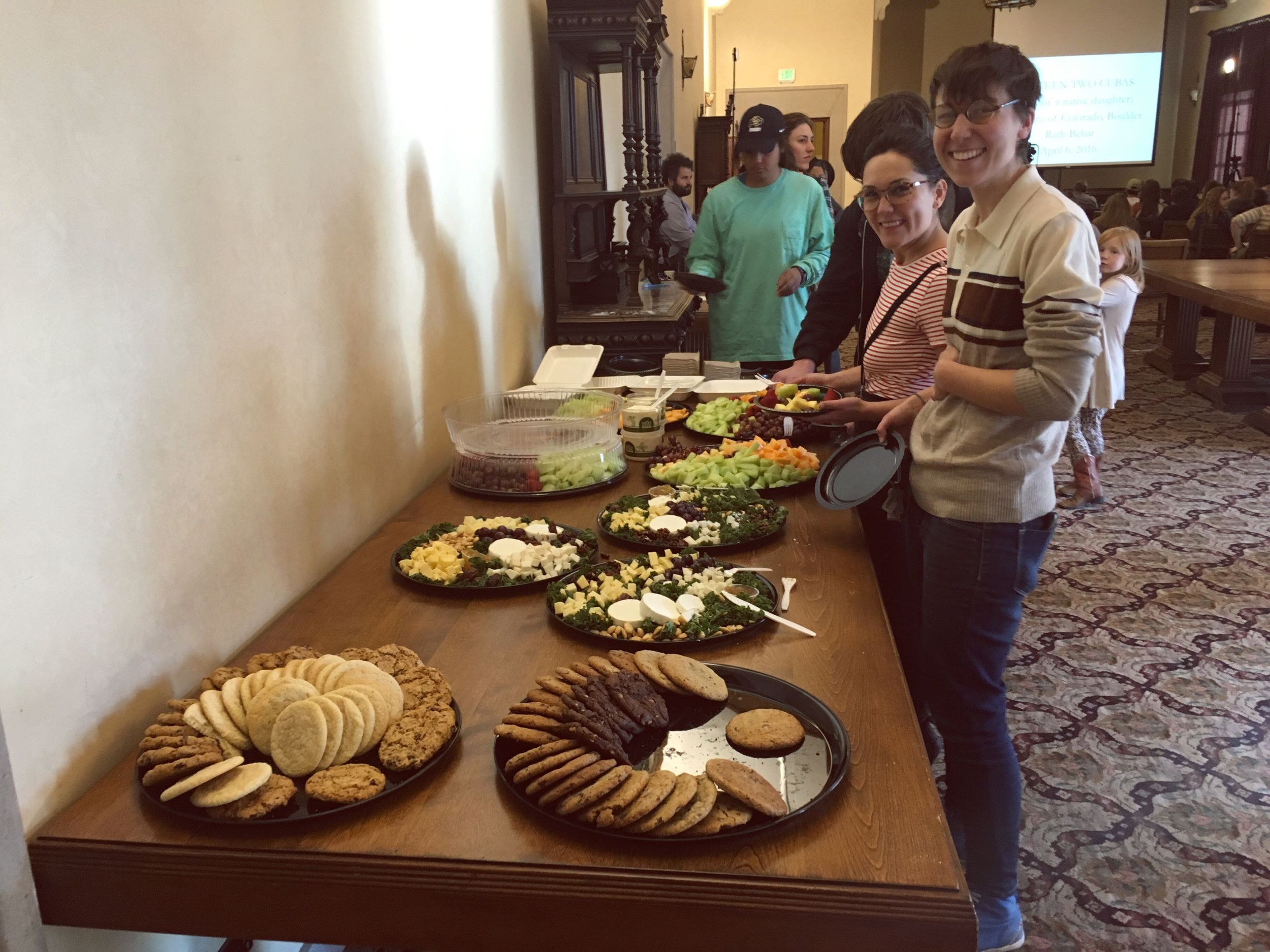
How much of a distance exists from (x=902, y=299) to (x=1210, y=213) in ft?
30.6

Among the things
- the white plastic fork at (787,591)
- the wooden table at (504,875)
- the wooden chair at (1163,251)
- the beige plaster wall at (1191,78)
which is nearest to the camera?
the wooden table at (504,875)

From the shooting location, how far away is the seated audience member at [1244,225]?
8.39 metres

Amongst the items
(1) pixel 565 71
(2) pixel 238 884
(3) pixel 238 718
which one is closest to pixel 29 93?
(3) pixel 238 718

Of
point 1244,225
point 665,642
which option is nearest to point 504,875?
point 665,642

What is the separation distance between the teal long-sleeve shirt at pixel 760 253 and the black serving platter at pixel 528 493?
5.27 ft

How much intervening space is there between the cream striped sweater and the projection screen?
1170cm

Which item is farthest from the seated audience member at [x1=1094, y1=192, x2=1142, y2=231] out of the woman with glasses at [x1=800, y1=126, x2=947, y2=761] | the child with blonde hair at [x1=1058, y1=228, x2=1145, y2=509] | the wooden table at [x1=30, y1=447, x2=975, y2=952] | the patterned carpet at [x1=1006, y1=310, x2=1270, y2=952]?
the wooden table at [x1=30, y1=447, x2=975, y2=952]

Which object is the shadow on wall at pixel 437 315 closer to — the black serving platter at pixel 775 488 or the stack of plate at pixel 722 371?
the black serving platter at pixel 775 488

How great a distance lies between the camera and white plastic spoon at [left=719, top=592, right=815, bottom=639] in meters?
1.41

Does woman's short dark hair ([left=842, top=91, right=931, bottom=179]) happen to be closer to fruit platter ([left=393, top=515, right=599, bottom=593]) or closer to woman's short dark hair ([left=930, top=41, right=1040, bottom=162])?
woman's short dark hair ([left=930, top=41, right=1040, bottom=162])

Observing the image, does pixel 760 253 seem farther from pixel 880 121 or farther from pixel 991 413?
pixel 991 413

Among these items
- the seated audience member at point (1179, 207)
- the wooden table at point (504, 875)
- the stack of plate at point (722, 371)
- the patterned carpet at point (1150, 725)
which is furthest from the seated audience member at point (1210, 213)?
the wooden table at point (504, 875)

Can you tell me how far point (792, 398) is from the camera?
243cm

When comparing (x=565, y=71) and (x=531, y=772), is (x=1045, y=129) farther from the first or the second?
(x=531, y=772)
